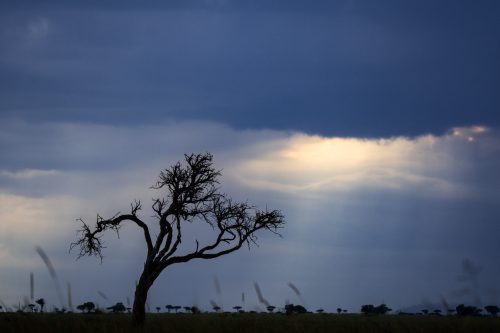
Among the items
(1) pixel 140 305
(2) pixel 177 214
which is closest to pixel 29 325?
(1) pixel 140 305

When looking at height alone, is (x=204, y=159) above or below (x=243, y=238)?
above

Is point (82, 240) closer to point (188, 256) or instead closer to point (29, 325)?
point (188, 256)

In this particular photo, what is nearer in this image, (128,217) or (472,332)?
(472,332)

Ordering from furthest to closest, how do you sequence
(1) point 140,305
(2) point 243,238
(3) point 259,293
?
(2) point 243,238, (1) point 140,305, (3) point 259,293

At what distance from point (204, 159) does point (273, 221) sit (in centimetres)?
586

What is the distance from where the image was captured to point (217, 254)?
33.6 m

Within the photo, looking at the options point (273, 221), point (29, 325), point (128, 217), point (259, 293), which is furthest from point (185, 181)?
point (259, 293)

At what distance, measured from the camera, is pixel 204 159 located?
33.3 metres

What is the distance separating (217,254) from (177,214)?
11.3 feet

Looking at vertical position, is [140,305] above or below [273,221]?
below

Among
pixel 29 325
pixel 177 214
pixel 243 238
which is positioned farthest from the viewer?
pixel 243 238

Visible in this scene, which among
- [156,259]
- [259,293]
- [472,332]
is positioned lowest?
[472,332]

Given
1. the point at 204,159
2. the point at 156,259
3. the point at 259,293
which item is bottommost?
the point at 259,293

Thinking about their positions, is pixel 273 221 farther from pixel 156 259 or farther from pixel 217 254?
pixel 156 259
